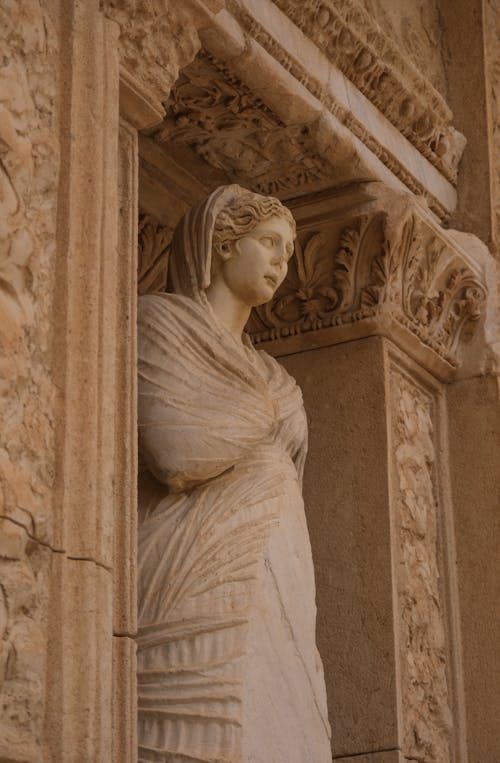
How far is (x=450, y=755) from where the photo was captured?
589 cm

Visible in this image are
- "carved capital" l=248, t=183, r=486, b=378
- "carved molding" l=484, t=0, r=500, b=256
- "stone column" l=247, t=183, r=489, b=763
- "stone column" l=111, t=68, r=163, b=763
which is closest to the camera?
"stone column" l=111, t=68, r=163, b=763

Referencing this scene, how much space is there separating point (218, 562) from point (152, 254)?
1.79 m

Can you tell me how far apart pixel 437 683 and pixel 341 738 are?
514 millimetres

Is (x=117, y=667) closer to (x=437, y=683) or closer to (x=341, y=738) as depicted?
(x=341, y=738)

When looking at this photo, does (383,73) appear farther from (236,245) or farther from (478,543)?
(478,543)

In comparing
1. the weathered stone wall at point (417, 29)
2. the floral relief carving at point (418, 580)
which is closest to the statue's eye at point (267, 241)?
the floral relief carving at point (418, 580)

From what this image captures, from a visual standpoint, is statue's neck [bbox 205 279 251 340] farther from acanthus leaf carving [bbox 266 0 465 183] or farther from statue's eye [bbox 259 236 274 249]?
acanthus leaf carving [bbox 266 0 465 183]

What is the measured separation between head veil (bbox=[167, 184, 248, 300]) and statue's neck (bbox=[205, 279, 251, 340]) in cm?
7

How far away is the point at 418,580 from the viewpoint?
5.93 metres

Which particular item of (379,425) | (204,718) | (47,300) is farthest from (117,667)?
(379,425)

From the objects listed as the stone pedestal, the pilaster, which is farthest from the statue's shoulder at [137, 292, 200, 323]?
the stone pedestal

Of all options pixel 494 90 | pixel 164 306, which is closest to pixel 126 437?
pixel 164 306

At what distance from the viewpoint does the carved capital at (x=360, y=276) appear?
Result: 5984 millimetres

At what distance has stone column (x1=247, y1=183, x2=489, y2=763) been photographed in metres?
5.63
